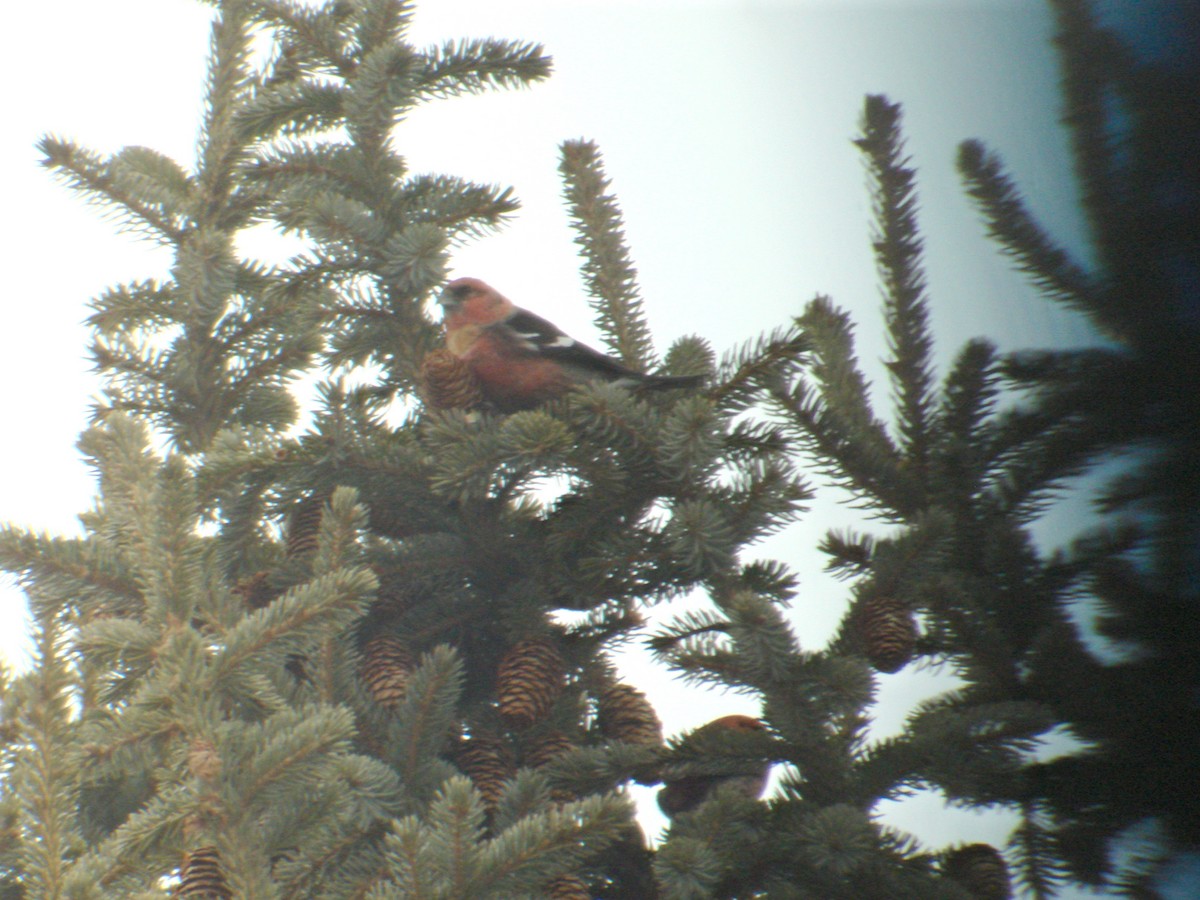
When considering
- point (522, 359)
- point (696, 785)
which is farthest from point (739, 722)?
point (522, 359)

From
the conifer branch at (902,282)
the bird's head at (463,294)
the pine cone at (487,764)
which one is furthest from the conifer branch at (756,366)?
the bird's head at (463,294)

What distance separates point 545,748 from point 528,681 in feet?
0.36

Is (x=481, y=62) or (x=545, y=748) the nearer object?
(x=545, y=748)

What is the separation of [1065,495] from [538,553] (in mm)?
799

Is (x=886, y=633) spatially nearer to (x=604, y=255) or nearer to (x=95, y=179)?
(x=604, y=255)

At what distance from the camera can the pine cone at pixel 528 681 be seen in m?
1.50

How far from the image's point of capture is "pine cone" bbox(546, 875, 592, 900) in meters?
1.26

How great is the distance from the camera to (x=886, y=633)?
1.34 meters

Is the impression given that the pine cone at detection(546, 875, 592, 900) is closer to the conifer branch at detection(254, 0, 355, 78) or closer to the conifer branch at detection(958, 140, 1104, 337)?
the conifer branch at detection(958, 140, 1104, 337)

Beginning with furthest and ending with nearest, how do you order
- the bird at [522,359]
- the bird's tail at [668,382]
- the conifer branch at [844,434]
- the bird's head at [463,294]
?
the bird's head at [463,294], the bird at [522,359], the bird's tail at [668,382], the conifer branch at [844,434]

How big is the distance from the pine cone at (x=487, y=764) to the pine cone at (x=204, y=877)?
392mm

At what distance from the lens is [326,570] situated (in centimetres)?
132

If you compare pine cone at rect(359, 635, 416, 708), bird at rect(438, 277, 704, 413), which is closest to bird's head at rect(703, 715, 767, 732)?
pine cone at rect(359, 635, 416, 708)

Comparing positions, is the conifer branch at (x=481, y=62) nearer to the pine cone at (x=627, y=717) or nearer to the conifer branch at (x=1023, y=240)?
the conifer branch at (x=1023, y=240)
